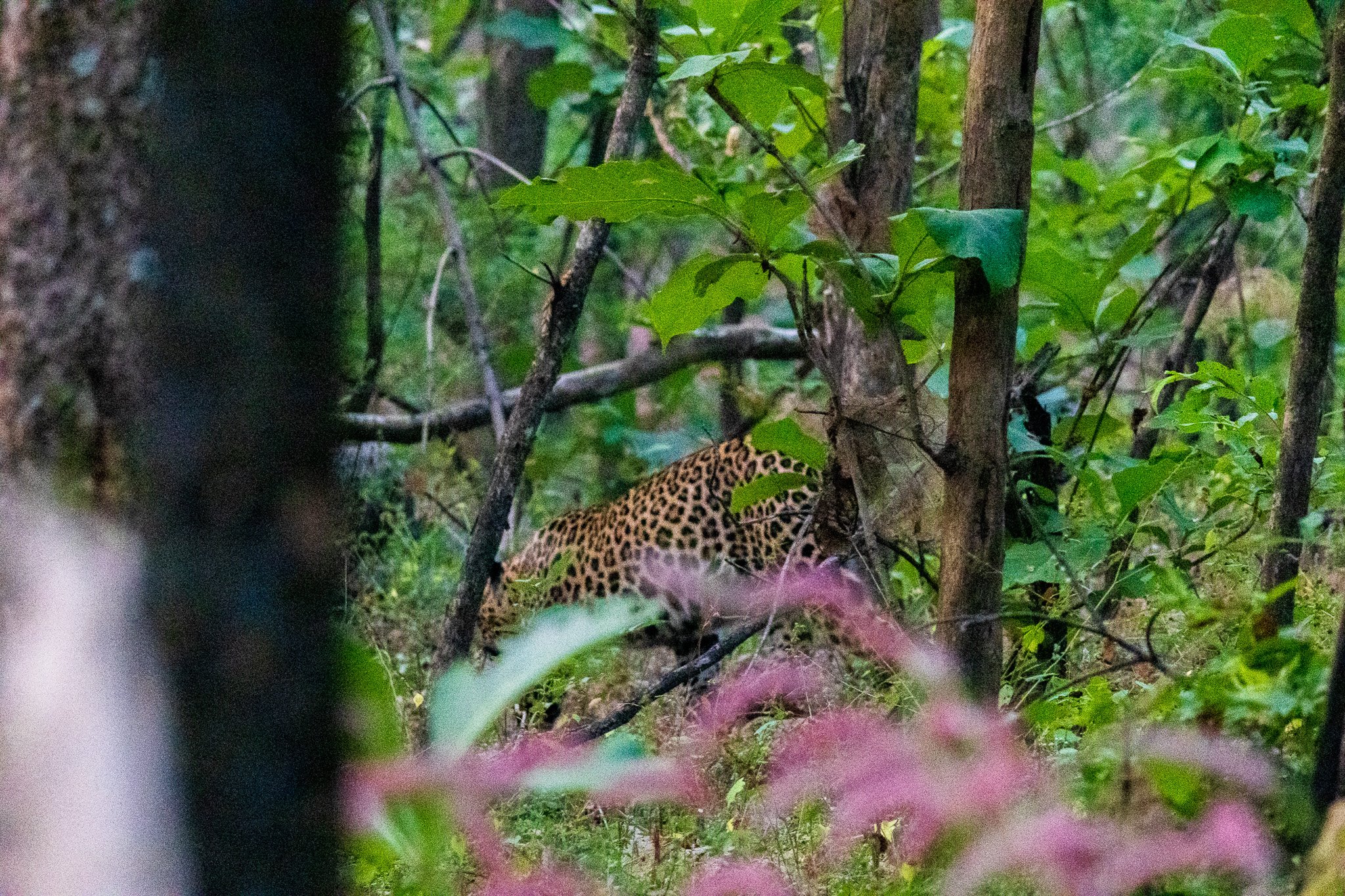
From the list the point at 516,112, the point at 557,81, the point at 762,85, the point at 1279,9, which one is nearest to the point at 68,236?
the point at 762,85

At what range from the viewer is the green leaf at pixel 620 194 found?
235cm

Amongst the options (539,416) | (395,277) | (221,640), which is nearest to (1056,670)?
(539,416)

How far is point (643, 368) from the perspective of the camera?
22.6 feet

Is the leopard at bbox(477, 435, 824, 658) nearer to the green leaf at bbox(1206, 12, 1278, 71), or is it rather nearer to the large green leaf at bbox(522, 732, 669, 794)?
the green leaf at bbox(1206, 12, 1278, 71)

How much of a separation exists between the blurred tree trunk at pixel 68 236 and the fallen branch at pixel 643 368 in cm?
271

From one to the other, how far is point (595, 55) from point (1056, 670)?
213 inches

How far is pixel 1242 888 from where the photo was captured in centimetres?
169

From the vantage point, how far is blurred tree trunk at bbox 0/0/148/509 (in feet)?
12.1

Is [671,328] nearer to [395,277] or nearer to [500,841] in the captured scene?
[500,841]

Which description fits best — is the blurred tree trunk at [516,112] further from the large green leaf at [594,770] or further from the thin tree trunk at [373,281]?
the large green leaf at [594,770]

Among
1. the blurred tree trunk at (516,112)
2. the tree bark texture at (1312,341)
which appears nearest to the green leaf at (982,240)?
the tree bark texture at (1312,341)

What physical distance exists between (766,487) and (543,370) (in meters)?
0.91

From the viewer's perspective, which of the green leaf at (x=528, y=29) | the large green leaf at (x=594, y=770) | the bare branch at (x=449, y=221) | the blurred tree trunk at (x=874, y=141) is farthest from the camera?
the green leaf at (x=528, y=29)

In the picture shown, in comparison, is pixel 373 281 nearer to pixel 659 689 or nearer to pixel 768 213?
pixel 659 689
